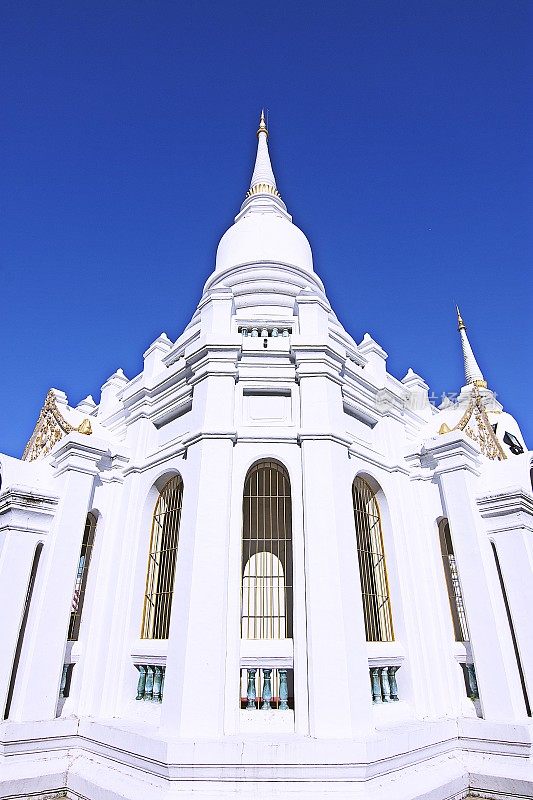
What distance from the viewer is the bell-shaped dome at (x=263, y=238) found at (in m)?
15.1

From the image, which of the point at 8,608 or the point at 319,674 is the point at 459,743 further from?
the point at 8,608

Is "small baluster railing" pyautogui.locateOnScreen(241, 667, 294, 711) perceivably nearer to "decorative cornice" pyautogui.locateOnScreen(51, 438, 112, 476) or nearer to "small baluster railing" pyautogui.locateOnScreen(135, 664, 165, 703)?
"small baluster railing" pyautogui.locateOnScreen(135, 664, 165, 703)

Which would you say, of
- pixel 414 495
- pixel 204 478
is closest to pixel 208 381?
pixel 204 478

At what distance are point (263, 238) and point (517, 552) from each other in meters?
11.2

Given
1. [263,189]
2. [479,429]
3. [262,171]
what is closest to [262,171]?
[262,171]

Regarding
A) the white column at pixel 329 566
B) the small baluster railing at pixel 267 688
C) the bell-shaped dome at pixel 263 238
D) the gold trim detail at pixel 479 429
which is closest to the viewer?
the white column at pixel 329 566

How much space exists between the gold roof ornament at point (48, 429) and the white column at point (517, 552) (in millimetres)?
8140

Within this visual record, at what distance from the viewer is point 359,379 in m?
10.9

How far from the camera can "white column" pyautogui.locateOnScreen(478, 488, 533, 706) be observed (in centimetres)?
832

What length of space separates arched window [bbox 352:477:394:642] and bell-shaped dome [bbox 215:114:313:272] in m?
7.27

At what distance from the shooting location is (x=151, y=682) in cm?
849

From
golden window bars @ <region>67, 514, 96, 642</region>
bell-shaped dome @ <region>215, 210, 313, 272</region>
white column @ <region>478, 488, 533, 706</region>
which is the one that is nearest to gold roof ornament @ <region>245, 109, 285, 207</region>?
bell-shaped dome @ <region>215, 210, 313, 272</region>

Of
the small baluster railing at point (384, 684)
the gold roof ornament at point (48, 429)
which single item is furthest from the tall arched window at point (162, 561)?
the small baluster railing at point (384, 684)

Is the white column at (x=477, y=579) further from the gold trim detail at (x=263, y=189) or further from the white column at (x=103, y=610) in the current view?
the gold trim detail at (x=263, y=189)
